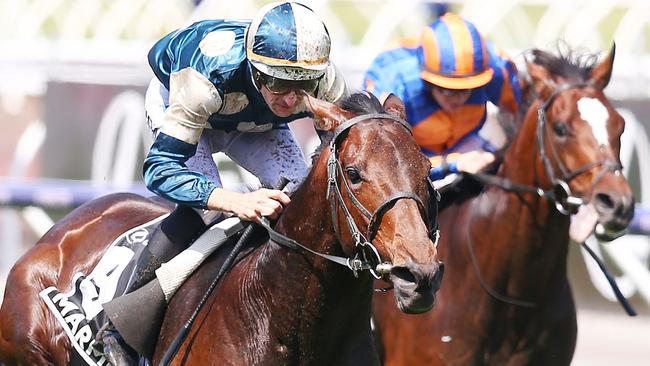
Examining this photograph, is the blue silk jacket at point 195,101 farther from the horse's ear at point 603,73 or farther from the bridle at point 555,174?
the horse's ear at point 603,73

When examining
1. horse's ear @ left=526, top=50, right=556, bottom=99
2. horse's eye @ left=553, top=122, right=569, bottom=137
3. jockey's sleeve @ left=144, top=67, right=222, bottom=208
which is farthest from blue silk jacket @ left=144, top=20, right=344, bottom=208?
horse's ear @ left=526, top=50, right=556, bottom=99

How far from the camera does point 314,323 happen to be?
382 cm

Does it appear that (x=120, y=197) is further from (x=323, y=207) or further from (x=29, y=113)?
(x=29, y=113)

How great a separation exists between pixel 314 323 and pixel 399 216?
0.62 metres

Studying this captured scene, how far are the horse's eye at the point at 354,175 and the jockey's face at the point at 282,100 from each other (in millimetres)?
530

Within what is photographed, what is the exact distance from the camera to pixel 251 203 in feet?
12.8

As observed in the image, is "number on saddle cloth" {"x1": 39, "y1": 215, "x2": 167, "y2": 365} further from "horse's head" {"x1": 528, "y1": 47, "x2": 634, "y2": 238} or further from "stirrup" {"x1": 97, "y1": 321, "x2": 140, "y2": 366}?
"horse's head" {"x1": 528, "y1": 47, "x2": 634, "y2": 238}

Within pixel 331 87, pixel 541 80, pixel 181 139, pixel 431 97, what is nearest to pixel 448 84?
pixel 431 97

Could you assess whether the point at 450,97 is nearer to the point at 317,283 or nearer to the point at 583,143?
the point at 583,143

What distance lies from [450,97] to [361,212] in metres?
2.82

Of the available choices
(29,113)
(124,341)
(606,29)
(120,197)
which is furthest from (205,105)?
(29,113)

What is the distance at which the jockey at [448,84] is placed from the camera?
612 centimetres

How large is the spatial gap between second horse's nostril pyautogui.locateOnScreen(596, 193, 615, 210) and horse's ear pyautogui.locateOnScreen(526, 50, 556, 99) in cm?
60

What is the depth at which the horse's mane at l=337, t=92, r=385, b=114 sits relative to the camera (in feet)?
12.1
